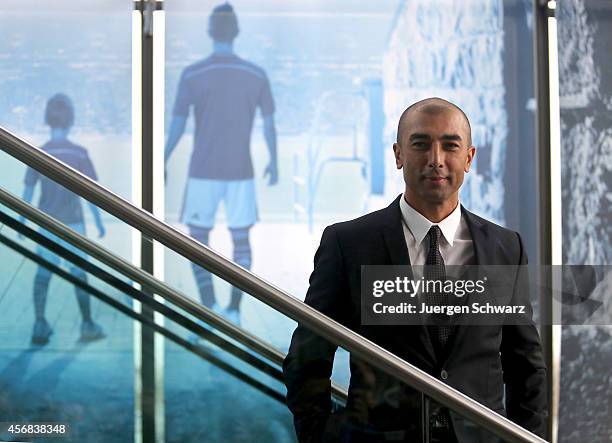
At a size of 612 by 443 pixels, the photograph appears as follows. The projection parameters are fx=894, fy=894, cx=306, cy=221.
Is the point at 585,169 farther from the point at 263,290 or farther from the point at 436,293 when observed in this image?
the point at 263,290

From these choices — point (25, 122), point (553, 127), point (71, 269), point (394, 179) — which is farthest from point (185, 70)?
point (71, 269)

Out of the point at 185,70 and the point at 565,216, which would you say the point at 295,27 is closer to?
the point at 185,70

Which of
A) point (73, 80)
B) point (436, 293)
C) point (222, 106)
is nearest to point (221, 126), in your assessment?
point (222, 106)

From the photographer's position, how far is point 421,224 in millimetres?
2195

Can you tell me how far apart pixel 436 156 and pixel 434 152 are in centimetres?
1

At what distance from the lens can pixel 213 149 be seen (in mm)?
4562

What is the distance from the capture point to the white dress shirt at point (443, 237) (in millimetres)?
2193

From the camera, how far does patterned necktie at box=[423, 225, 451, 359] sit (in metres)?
2.06

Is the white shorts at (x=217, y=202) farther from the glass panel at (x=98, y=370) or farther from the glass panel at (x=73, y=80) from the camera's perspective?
the glass panel at (x=98, y=370)

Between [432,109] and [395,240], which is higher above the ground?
[432,109]

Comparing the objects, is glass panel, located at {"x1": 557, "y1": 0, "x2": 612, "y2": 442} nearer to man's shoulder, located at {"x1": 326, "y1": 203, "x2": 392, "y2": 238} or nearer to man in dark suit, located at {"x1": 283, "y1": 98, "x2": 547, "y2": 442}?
man in dark suit, located at {"x1": 283, "y1": 98, "x2": 547, "y2": 442}

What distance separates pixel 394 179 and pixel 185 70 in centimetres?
121

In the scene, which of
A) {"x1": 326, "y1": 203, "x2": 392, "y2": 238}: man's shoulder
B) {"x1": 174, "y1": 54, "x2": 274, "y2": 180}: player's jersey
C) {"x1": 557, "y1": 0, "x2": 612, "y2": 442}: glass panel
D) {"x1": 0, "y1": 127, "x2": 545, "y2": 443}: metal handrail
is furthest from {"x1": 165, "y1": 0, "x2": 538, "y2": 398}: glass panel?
{"x1": 0, "y1": 127, "x2": 545, "y2": 443}: metal handrail

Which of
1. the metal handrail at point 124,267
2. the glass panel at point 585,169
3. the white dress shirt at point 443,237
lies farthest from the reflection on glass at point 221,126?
the white dress shirt at point 443,237
